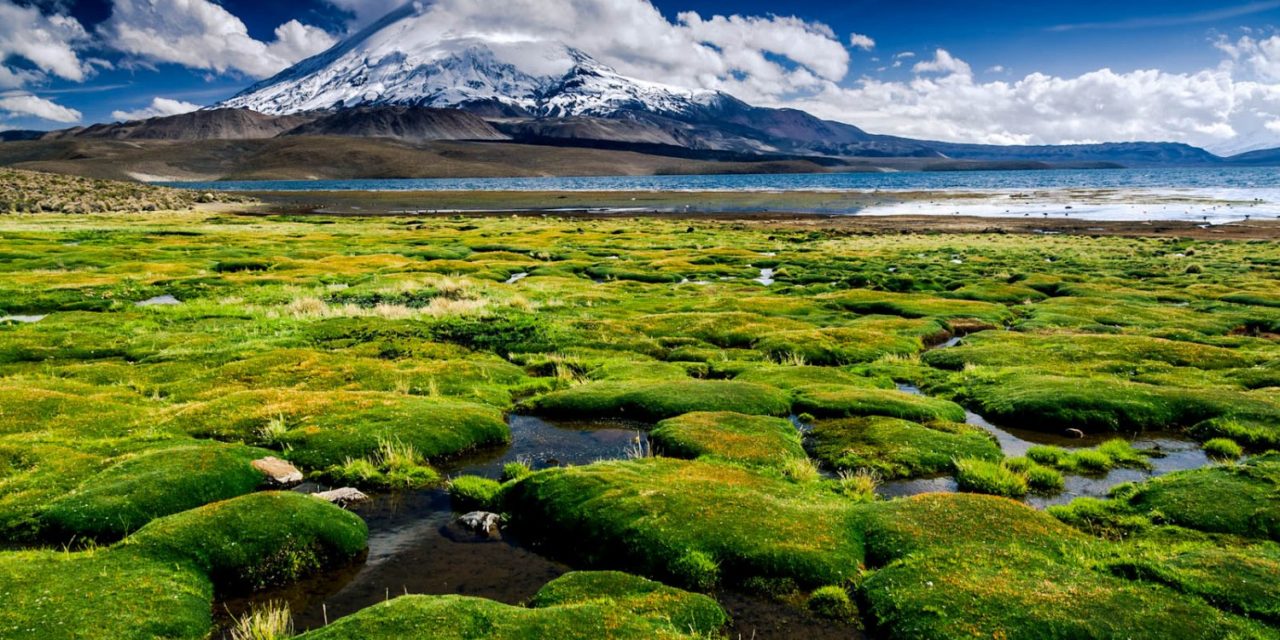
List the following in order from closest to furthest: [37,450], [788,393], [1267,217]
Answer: [37,450] < [788,393] < [1267,217]

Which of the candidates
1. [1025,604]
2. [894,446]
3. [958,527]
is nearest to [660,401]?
[894,446]

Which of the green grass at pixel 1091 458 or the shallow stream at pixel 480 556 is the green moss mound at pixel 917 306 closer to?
the shallow stream at pixel 480 556

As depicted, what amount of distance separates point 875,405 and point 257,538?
1962 centimetres

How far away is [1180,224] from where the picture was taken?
371 ft

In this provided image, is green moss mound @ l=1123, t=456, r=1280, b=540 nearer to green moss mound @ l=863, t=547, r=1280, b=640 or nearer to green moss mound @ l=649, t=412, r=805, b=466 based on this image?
green moss mound @ l=863, t=547, r=1280, b=640

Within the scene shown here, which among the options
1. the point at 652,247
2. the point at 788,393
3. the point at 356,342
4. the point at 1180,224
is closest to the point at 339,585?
the point at 788,393

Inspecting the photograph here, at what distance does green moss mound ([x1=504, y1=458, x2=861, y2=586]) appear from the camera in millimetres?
14352

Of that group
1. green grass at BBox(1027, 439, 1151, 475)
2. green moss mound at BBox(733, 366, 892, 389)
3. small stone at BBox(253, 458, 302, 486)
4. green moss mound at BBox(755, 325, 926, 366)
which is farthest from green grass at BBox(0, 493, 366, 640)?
green moss mound at BBox(755, 325, 926, 366)

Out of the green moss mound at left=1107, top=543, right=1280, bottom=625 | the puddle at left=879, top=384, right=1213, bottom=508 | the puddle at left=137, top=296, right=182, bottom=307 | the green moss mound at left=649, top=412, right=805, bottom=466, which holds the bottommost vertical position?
the puddle at left=879, top=384, right=1213, bottom=508

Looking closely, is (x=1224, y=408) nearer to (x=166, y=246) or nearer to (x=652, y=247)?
(x=652, y=247)

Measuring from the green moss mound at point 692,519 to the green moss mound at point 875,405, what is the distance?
7670mm

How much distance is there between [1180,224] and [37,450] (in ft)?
460

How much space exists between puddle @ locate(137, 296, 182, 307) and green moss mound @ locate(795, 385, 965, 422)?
3878 cm

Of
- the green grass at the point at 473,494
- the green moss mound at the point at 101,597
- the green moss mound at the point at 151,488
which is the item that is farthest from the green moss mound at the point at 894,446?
the green moss mound at the point at 151,488
